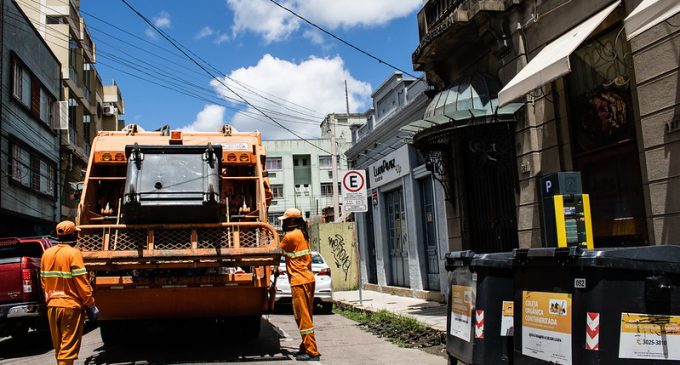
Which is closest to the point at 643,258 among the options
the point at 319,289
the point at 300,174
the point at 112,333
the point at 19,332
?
the point at 112,333

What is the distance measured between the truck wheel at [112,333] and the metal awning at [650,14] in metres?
7.58

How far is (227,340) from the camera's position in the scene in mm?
8836

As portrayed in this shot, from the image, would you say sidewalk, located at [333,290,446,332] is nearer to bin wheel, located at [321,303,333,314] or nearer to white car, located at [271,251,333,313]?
bin wheel, located at [321,303,333,314]

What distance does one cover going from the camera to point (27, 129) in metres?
21.2

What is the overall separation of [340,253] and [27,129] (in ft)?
41.4

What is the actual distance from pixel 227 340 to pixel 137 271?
243 centimetres

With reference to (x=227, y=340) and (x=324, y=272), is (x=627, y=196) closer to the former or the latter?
(x=227, y=340)

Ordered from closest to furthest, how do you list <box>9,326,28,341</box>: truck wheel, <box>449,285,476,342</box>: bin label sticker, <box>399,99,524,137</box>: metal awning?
<box>449,285,476,342</box>: bin label sticker, <box>9,326,28,341</box>: truck wheel, <box>399,99,524,137</box>: metal awning

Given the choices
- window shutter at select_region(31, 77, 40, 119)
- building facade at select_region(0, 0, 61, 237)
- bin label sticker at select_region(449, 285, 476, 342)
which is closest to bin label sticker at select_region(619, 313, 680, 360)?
bin label sticker at select_region(449, 285, 476, 342)

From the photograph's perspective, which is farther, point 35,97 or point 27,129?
point 35,97

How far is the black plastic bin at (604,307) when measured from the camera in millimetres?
3590

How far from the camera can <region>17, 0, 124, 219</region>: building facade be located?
88.9 feet

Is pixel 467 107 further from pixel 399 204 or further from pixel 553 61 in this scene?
pixel 399 204

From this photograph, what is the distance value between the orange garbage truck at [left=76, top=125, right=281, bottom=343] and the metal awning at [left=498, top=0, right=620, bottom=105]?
3.94 metres
